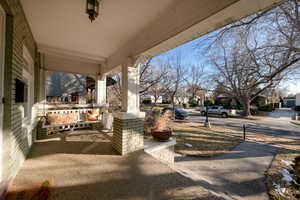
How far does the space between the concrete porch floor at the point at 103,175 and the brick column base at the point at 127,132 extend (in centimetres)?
18

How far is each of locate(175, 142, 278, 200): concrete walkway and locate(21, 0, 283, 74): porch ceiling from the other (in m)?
2.54

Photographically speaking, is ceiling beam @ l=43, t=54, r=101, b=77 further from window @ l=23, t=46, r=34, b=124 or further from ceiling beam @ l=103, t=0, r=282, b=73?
ceiling beam @ l=103, t=0, r=282, b=73

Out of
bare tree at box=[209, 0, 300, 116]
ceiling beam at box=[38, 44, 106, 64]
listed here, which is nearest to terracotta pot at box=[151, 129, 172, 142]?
bare tree at box=[209, 0, 300, 116]

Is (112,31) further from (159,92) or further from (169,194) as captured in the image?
(159,92)

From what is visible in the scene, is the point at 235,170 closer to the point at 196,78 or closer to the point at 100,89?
the point at 100,89

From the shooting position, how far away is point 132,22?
8.23 feet

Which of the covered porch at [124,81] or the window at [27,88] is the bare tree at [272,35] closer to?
the covered porch at [124,81]

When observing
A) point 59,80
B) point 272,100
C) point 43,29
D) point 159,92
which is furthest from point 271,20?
point 272,100

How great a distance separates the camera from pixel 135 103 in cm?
318

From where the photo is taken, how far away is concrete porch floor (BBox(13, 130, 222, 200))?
5.66ft

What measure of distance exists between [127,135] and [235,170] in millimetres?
3123

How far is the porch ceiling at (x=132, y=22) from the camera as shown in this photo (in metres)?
1.69

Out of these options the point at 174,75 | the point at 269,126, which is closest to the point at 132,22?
the point at 174,75

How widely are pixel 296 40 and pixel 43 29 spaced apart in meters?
6.58
